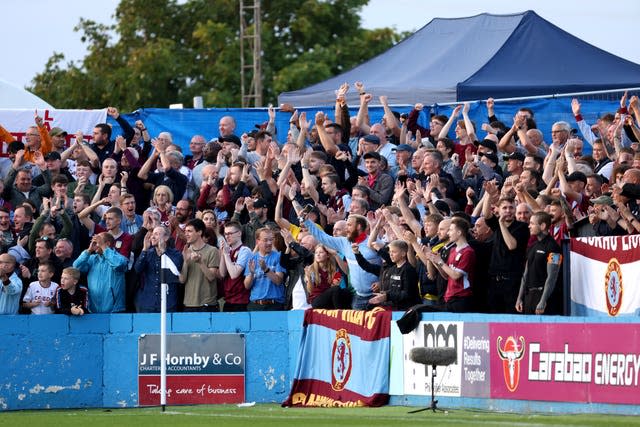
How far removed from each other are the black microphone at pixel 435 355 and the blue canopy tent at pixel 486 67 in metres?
7.62

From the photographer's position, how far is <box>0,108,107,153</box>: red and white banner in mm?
26688

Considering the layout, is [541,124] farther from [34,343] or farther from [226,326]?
[34,343]

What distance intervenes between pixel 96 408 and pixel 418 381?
5.38 metres

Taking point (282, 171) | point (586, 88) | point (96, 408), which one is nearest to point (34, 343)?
point (96, 408)

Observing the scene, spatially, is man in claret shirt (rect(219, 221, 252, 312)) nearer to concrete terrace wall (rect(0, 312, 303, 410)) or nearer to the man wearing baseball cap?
concrete terrace wall (rect(0, 312, 303, 410))

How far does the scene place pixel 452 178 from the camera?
21828mm

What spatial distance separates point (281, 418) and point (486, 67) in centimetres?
925

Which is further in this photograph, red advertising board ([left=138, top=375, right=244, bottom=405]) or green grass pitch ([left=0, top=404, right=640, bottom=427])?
red advertising board ([left=138, top=375, right=244, bottom=405])

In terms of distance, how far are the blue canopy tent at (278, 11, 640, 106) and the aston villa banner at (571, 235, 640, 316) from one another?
7480mm

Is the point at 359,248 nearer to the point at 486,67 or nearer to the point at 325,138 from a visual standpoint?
the point at 325,138

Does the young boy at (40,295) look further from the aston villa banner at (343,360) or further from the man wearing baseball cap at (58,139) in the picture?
the man wearing baseball cap at (58,139)

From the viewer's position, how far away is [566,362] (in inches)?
685

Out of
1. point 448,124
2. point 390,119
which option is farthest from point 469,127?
point 390,119

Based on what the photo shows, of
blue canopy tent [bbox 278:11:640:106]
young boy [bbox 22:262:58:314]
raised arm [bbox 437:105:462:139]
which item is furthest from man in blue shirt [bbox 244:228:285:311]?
blue canopy tent [bbox 278:11:640:106]
